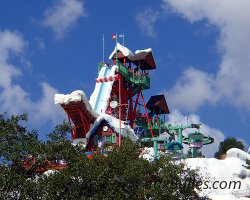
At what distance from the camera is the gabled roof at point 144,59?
213 feet

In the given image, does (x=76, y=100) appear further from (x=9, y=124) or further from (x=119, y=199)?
(x=119, y=199)

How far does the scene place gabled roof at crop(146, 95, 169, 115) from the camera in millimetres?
67625

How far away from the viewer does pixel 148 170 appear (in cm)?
2908

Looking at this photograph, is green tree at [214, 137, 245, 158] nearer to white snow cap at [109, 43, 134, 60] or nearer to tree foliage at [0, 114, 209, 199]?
white snow cap at [109, 43, 134, 60]

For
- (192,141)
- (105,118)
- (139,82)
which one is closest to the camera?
(105,118)

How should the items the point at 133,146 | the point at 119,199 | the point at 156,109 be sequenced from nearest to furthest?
the point at 119,199 < the point at 133,146 < the point at 156,109

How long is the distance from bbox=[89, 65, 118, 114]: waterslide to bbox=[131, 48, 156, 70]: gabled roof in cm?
570

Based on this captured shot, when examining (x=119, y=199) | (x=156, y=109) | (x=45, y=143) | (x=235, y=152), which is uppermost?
(x=156, y=109)

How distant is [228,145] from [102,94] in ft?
77.7

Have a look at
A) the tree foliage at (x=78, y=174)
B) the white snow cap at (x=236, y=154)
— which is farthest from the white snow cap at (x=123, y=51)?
the tree foliage at (x=78, y=174)

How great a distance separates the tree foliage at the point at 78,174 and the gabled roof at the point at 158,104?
36328 mm

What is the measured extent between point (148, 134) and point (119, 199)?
3972 centimetres

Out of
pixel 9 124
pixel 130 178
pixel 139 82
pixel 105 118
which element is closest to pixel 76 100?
pixel 105 118

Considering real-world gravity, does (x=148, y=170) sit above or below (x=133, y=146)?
below
